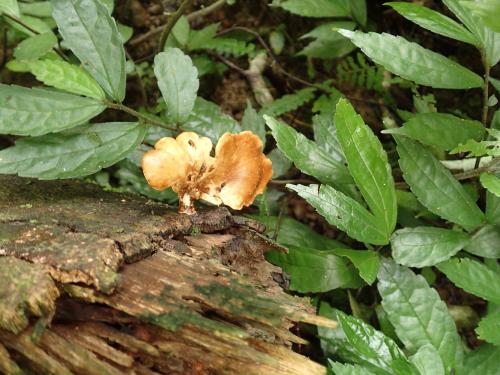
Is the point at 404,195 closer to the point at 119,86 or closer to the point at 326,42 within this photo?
the point at 326,42

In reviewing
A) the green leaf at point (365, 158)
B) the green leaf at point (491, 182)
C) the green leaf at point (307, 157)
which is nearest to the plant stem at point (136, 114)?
the green leaf at point (307, 157)

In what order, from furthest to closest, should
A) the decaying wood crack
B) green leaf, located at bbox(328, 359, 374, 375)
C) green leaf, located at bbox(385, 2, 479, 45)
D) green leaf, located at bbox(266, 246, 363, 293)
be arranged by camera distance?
green leaf, located at bbox(266, 246, 363, 293), green leaf, located at bbox(385, 2, 479, 45), green leaf, located at bbox(328, 359, 374, 375), the decaying wood crack

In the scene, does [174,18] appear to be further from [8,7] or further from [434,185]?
[434,185]

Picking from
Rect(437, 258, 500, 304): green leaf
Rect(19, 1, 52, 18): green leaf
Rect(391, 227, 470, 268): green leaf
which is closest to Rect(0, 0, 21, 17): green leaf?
Rect(19, 1, 52, 18): green leaf

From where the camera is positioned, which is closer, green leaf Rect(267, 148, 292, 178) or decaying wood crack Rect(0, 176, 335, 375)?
decaying wood crack Rect(0, 176, 335, 375)

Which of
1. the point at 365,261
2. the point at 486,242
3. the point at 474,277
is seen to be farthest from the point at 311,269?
the point at 486,242

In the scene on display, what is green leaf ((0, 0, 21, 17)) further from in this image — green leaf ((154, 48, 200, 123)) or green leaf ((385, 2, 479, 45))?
green leaf ((385, 2, 479, 45))

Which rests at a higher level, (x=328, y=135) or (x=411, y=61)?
(x=411, y=61)
